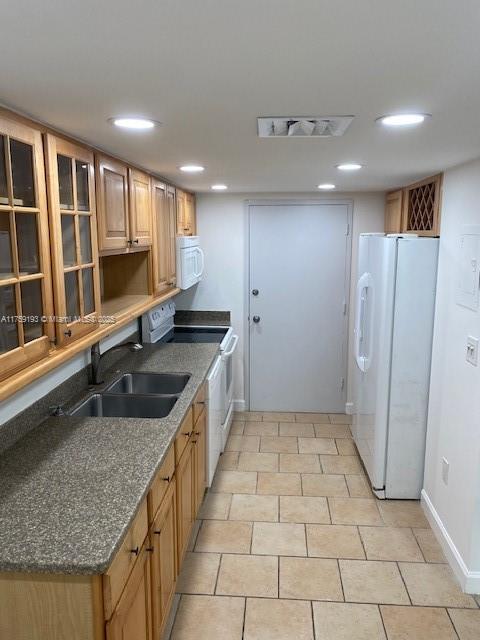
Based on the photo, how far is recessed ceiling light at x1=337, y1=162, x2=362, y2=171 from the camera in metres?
2.76

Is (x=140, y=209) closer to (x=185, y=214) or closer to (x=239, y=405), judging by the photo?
(x=185, y=214)

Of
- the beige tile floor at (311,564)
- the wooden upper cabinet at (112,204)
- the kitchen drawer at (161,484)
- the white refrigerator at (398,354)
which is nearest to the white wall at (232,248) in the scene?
the white refrigerator at (398,354)

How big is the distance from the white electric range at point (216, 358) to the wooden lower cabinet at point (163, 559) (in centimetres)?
99

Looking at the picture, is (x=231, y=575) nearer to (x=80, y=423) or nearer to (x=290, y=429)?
(x=80, y=423)

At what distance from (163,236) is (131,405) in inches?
50.2

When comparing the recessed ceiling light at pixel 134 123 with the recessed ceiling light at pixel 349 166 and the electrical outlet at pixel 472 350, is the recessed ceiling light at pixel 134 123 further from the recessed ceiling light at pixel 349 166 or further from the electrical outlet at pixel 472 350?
the electrical outlet at pixel 472 350

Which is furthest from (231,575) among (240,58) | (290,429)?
(240,58)

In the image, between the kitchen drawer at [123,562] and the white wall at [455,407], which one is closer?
the kitchen drawer at [123,562]

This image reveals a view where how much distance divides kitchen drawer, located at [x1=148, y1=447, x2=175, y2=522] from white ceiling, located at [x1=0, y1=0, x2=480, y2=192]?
1316 millimetres

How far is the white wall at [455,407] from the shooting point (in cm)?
247

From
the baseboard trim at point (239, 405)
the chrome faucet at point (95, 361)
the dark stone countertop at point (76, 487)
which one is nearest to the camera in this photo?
the dark stone countertop at point (76, 487)

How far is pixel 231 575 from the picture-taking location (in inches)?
102

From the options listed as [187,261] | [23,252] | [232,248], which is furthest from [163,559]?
[232,248]

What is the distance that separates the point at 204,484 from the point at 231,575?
0.63 metres
